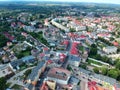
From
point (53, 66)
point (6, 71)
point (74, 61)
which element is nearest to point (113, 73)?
point (74, 61)

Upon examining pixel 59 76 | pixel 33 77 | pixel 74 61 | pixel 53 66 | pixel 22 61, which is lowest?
pixel 74 61

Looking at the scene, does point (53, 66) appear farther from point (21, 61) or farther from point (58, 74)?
point (21, 61)

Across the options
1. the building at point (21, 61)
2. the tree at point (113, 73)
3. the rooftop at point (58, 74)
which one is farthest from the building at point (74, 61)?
the building at point (21, 61)

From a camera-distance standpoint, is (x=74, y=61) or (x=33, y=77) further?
(x=74, y=61)

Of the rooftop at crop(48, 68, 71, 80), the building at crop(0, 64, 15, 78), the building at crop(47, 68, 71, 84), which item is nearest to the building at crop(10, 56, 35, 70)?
the building at crop(0, 64, 15, 78)

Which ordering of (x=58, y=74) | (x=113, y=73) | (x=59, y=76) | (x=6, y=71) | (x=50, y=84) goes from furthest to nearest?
1. (x=113, y=73)
2. (x=6, y=71)
3. (x=58, y=74)
4. (x=59, y=76)
5. (x=50, y=84)

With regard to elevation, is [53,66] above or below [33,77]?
below

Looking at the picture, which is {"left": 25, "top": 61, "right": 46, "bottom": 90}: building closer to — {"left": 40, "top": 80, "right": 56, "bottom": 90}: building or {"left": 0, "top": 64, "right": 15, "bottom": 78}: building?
{"left": 40, "top": 80, "right": 56, "bottom": 90}: building
